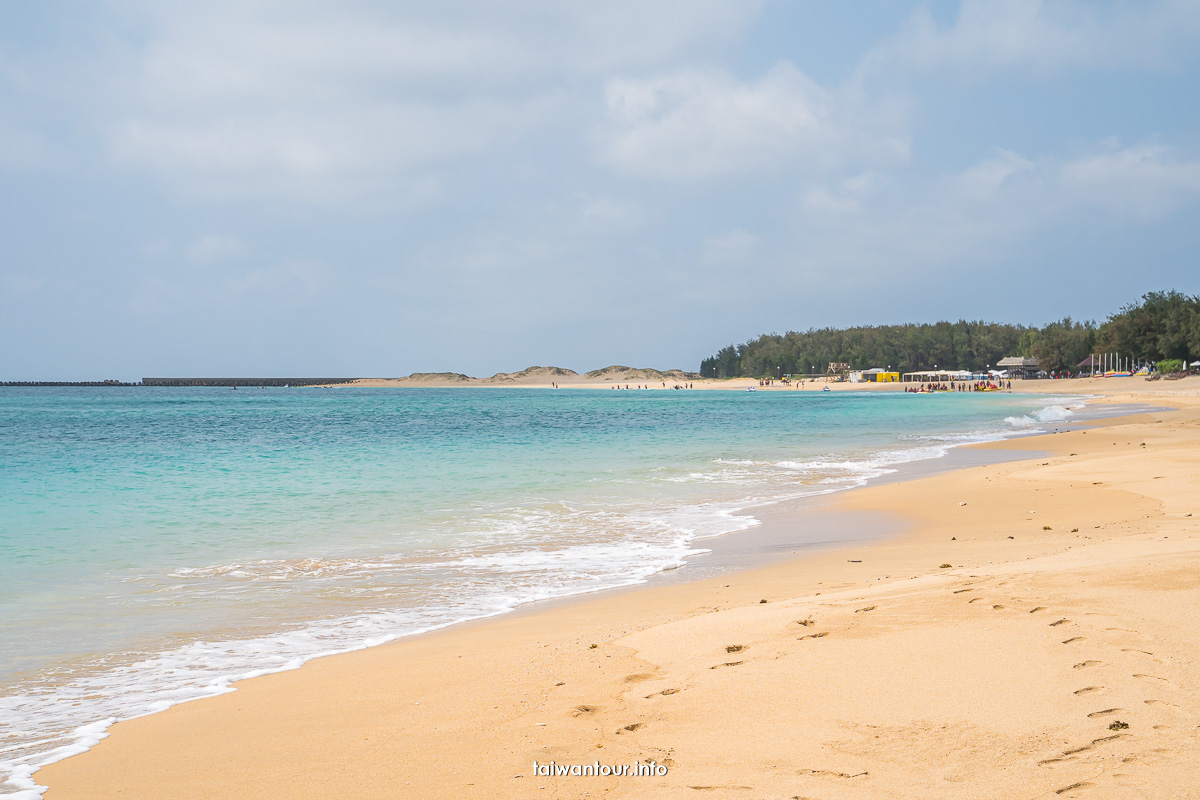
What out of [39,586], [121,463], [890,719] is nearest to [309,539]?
[39,586]

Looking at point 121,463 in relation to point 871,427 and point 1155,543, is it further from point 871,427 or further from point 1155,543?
point 871,427

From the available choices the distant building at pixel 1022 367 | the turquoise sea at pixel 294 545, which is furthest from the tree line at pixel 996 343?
the turquoise sea at pixel 294 545

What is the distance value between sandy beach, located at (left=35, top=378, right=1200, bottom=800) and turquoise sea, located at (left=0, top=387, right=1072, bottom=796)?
78cm

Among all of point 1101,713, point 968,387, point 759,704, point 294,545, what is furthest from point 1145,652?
point 968,387

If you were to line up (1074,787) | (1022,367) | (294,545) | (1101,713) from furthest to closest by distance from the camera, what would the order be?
(1022,367) → (294,545) → (1101,713) → (1074,787)

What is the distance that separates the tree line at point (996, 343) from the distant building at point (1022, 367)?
1.49 meters

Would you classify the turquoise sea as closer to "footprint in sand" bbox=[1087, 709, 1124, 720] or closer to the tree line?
"footprint in sand" bbox=[1087, 709, 1124, 720]

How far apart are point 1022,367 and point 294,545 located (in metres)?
141

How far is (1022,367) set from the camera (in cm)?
12912

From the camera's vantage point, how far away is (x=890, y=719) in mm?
3480

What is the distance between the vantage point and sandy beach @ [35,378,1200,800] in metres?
3.08

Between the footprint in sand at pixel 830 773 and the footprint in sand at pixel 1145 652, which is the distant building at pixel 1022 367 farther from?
the footprint in sand at pixel 830 773

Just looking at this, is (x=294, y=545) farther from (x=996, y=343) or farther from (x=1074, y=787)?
(x=996, y=343)

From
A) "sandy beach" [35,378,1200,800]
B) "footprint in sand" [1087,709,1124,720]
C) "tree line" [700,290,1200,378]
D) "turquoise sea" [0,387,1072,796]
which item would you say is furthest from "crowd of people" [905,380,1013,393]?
"footprint in sand" [1087,709,1124,720]
